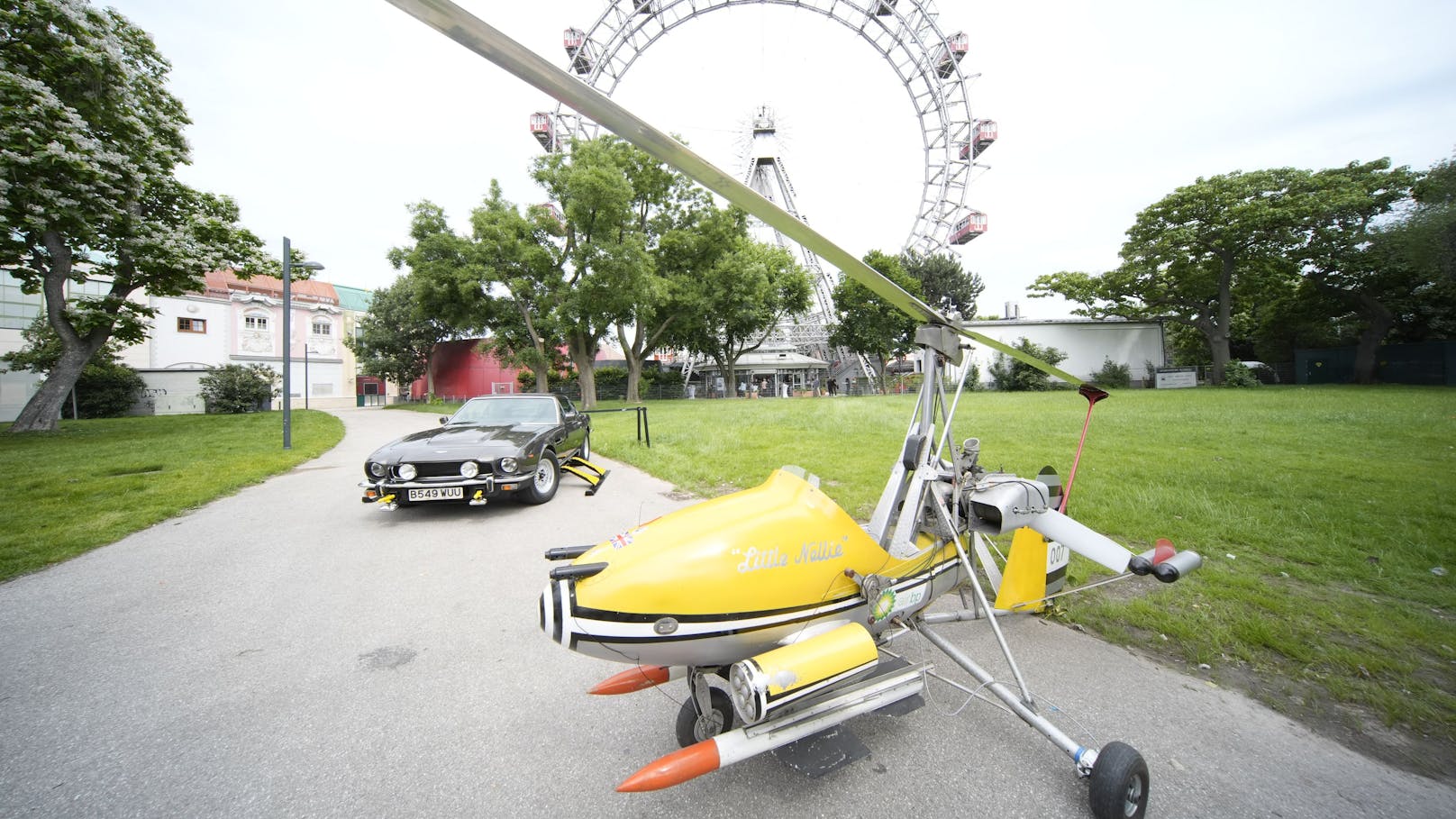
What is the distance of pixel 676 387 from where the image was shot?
41.0 metres

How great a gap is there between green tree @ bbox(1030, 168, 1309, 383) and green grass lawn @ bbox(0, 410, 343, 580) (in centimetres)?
3605

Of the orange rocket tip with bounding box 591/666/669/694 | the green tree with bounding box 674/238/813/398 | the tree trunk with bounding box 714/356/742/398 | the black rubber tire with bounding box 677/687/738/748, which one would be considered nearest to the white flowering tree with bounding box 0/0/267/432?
the orange rocket tip with bounding box 591/666/669/694

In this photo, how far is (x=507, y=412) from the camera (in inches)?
316

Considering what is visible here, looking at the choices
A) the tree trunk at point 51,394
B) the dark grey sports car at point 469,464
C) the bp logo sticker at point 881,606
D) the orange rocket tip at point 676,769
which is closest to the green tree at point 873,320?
the dark grey sports car at point 469,464

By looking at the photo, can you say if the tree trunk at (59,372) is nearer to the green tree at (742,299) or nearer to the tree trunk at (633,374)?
the tree trunk at (633,374)

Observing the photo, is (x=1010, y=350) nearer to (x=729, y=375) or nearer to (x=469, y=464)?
(x=469, y=464)

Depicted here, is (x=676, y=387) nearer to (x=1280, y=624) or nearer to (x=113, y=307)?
(x=113, y=307)

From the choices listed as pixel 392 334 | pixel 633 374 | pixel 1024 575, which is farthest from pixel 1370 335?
pixel 392 334

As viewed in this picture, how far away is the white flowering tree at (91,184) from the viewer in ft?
35.0

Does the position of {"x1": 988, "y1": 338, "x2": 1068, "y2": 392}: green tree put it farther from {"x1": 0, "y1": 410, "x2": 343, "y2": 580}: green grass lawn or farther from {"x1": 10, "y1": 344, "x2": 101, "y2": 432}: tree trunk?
{"x1": 10, "y1": 344, "x2": 101, "y2": 432}: tree trunk

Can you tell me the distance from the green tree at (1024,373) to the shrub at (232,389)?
41.0 m

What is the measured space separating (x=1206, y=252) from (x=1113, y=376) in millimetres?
7255

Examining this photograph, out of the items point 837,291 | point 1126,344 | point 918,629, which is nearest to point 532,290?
point 837,291

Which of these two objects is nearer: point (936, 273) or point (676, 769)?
point (676, 769)
